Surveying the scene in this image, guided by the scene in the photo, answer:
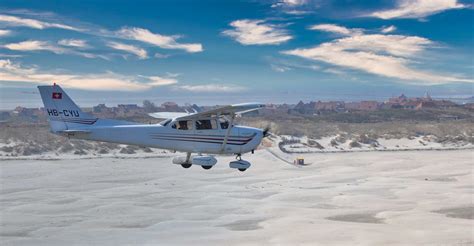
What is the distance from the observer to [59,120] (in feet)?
72.5

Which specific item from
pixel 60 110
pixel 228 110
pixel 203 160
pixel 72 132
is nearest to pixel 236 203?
pixel 203 160

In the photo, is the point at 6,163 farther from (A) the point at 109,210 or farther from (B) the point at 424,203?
(B) the point at 424,203

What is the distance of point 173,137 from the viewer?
21969 millimetres

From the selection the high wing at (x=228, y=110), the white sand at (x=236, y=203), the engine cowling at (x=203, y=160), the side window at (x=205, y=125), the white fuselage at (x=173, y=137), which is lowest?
the white sand at (x=236, y=203)

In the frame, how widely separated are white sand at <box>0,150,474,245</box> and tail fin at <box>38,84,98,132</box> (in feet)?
35.6

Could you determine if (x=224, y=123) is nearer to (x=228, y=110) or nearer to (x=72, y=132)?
(x=228, y=110)

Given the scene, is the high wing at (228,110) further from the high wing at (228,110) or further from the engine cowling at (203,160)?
the engine cowling at (203,160)

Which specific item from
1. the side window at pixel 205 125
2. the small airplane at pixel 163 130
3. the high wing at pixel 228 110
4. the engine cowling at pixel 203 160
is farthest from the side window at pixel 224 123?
the engine cowling at pixel 203 160

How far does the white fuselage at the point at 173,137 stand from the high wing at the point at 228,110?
2.02ft

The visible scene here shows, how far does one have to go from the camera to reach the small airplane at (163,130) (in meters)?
22.0

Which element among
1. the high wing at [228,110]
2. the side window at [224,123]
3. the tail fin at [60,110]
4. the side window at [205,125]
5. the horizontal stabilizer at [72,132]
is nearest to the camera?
the high wing at [228,110]

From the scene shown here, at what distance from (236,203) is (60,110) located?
70.8 feet

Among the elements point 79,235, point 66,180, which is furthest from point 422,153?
point 79,235

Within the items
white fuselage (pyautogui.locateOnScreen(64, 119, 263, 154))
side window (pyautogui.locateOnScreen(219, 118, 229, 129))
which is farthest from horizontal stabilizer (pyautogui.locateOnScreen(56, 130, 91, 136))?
side window (pyautogui.locateOnScreen(219, 118, 229, 129))
